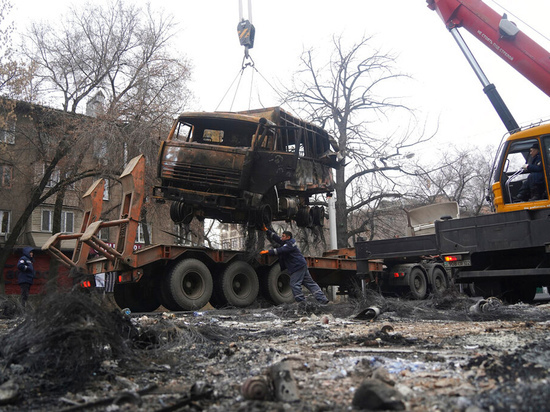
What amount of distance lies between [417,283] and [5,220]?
75.6 ft

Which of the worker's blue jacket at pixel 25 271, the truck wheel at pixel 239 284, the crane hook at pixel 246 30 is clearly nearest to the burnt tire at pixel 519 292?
the truck wheel at pixel 239 284

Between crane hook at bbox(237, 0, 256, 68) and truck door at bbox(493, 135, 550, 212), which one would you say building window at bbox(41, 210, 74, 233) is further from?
truck door at bbox(493, 135, 550, 212)

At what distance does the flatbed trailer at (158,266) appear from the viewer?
8.90m

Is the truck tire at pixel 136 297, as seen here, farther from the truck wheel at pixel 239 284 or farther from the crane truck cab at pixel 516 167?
the crane truck cab at pixel 516 167

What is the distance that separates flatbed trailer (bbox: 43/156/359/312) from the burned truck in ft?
3.22

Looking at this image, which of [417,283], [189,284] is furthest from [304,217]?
[417,283]

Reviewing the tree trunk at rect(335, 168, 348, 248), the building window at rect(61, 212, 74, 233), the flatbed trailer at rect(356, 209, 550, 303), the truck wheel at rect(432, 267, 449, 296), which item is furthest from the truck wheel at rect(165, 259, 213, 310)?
the building window at rect(61, 212, 74, 233)

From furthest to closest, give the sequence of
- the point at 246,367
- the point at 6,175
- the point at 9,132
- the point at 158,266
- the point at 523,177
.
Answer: the point at 6,175
the point at 9,132
the point at 158,266
the point at 523,177
the point at 246,367

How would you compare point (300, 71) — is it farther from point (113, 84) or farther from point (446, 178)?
point (446, 178)

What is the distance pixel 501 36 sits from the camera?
11031mm

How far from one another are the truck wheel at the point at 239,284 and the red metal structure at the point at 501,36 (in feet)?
24.3

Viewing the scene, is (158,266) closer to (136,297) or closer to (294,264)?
(136,297)

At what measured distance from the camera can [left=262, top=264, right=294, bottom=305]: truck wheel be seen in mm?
11438

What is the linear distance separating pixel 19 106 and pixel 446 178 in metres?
22.4
